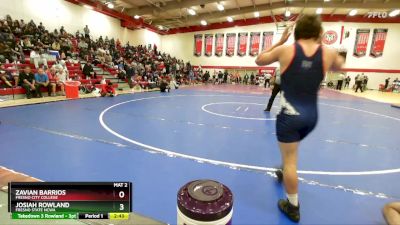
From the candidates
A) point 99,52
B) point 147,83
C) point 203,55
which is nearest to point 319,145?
point 147,83

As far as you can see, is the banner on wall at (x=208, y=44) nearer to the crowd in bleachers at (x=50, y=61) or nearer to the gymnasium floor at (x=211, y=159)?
the crowd in bleachers at (x=50, y=61)

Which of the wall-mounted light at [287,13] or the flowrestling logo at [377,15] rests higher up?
the flowrestling logo at [377,15]

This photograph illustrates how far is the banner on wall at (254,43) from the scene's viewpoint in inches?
1009

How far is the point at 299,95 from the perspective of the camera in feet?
6.28

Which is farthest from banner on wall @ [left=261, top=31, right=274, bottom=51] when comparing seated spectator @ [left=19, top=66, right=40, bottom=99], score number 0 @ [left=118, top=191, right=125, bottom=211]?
score number 0 @ [left=118, top=191, right=125, bottom=211]

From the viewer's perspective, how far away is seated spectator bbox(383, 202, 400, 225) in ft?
6.08

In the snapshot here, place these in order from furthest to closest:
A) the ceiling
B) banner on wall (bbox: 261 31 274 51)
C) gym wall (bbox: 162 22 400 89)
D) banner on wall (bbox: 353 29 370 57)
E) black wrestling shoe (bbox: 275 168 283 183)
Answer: banner on wall (bbox: 261 31 274 51) < banner on wall (bbox: 353 29 370 57) < gym wall (bbox: 162 22 400 89) < the ceiling < black wrestling shoe (bbox: 275 168 283 183)

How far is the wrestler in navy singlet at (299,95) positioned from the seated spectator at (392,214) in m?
0.91

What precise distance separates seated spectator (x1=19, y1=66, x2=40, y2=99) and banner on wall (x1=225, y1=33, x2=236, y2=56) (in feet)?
70.4

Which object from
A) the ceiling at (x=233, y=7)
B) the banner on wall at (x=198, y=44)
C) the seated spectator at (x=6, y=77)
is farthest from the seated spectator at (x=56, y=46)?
the banner on wall at (x=198, y=44)

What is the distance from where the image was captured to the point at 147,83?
14.5 meters

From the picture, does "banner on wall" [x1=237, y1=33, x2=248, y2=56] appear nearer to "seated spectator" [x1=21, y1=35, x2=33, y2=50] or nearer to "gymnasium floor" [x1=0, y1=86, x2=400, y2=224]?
"seated spectator" [x1=21, y1=35, x2=33, y2=50]

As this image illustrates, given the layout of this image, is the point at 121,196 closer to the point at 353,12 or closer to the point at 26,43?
the point at 26,43

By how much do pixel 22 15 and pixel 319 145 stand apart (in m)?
18.2
